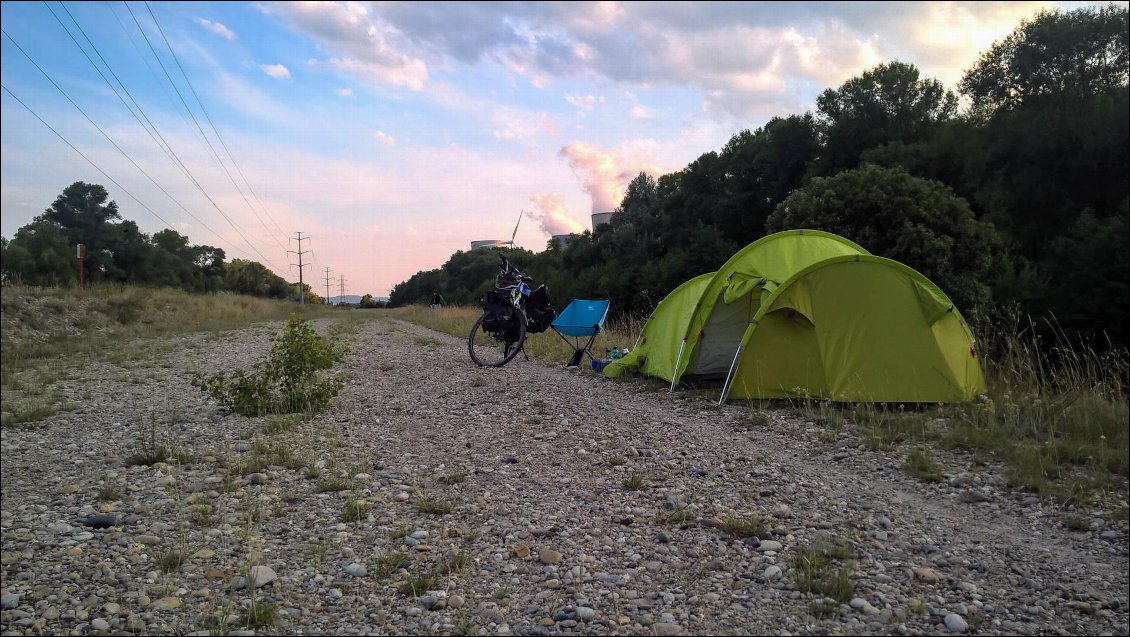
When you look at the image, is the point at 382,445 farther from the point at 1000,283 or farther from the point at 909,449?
the point at 1000,283

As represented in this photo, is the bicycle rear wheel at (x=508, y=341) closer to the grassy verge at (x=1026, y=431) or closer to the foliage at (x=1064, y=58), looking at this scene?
the grassy verge at (x=1026, y=431)

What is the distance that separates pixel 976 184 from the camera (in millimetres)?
20812

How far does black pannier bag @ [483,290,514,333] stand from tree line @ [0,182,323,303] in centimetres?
556

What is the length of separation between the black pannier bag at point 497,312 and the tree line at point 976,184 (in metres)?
6.03

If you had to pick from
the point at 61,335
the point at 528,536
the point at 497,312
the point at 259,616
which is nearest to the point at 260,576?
the point at 259,616

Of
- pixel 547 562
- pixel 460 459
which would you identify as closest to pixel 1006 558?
pixel 547 562

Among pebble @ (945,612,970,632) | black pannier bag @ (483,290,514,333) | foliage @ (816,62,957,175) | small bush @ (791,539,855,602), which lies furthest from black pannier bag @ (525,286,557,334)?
foliage @ (816,62,957,175)

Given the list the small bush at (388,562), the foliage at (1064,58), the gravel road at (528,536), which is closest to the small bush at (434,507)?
the gravel road at (528,536)

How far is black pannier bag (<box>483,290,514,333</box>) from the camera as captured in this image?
9.75 meters

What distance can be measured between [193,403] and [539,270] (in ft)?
131

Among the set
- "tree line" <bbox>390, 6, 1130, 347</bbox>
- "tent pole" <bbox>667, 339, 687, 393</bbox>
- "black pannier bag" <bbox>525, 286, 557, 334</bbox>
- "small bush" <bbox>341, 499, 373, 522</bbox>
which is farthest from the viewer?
"tree line" <bbox>390, 6, 1130, 347</bbox>

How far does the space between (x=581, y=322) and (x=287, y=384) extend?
489 cm

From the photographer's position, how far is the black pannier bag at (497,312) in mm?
9750

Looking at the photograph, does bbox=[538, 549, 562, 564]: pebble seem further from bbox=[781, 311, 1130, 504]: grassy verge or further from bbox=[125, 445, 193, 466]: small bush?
bbox=[125, 445, 193, 466]: small bush
